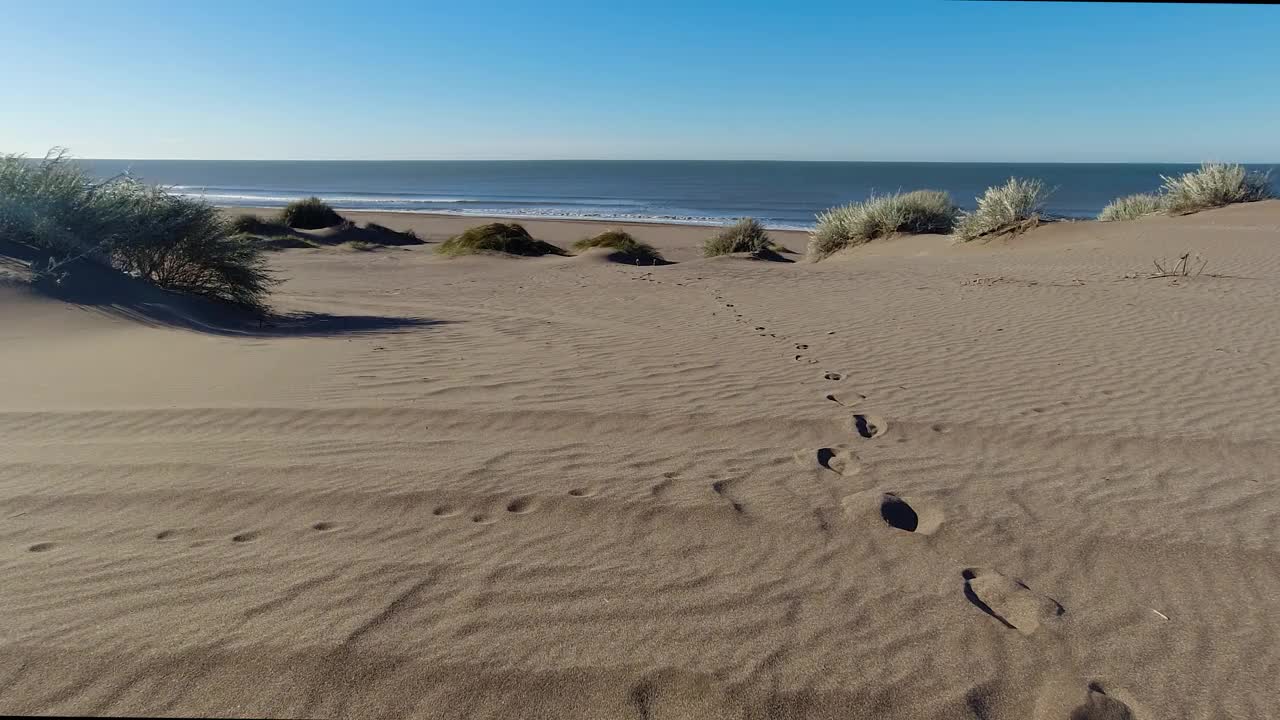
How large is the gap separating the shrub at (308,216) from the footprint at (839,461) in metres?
24.1

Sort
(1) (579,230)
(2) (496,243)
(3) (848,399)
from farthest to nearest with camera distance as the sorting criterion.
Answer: (1) (579,230) → (2) (496,243) → (3) (848,399)

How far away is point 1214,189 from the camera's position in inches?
773

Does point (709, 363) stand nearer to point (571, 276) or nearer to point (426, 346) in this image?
point (426, 346)

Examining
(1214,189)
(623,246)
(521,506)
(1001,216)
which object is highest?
(1214,189)

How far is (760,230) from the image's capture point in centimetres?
2109

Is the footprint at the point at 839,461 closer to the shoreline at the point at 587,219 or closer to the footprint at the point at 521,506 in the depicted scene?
the footprint at the point at 521,506

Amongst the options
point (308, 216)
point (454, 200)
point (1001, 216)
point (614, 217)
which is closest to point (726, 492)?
point (1001, 216)

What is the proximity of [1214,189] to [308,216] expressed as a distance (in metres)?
25.4

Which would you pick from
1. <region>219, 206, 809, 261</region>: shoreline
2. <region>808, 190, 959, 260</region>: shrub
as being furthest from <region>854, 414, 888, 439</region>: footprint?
<region>219, 206, 809, 261</region>: shoreline

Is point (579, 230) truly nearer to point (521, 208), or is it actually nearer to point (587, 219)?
point (587, 219)

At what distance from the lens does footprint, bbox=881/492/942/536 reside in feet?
12.4

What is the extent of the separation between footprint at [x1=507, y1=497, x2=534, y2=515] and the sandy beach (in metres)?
0.02

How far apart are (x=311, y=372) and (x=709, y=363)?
328 centimetres

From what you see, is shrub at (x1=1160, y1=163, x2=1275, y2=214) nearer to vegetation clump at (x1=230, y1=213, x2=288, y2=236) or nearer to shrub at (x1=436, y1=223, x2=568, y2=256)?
shrub at (x1=436, y1=223, x2=568, y2=256)
